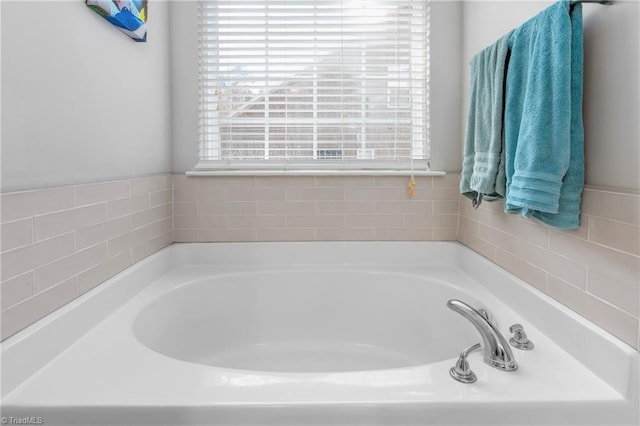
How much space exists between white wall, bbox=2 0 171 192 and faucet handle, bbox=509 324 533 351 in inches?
53.1

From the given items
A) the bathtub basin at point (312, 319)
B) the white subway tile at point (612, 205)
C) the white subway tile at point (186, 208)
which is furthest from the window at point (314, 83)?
the white subway tile at point (612, 205)

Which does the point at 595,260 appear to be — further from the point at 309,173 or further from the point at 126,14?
the point at 126,14

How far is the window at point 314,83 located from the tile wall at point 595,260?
0.83 m

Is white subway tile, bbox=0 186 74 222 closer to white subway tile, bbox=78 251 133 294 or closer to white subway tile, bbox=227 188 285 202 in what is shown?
white subway tile, bbox=78 251 133 294

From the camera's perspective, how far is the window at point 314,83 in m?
1.88

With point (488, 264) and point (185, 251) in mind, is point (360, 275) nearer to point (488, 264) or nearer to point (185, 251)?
point (488, 264)

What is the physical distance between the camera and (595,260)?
96 centimetres

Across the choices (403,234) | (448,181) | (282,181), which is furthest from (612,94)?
(282,181)

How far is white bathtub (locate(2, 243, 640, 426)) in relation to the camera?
0.77m

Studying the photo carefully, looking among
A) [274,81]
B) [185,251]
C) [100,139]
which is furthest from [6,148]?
[274,81]

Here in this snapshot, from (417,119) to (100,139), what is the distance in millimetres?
1448

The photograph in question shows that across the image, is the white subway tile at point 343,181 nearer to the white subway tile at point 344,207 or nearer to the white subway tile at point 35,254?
the white subway tile at point 344,207

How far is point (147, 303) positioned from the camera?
4.57 ft

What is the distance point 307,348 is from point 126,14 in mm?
1554
